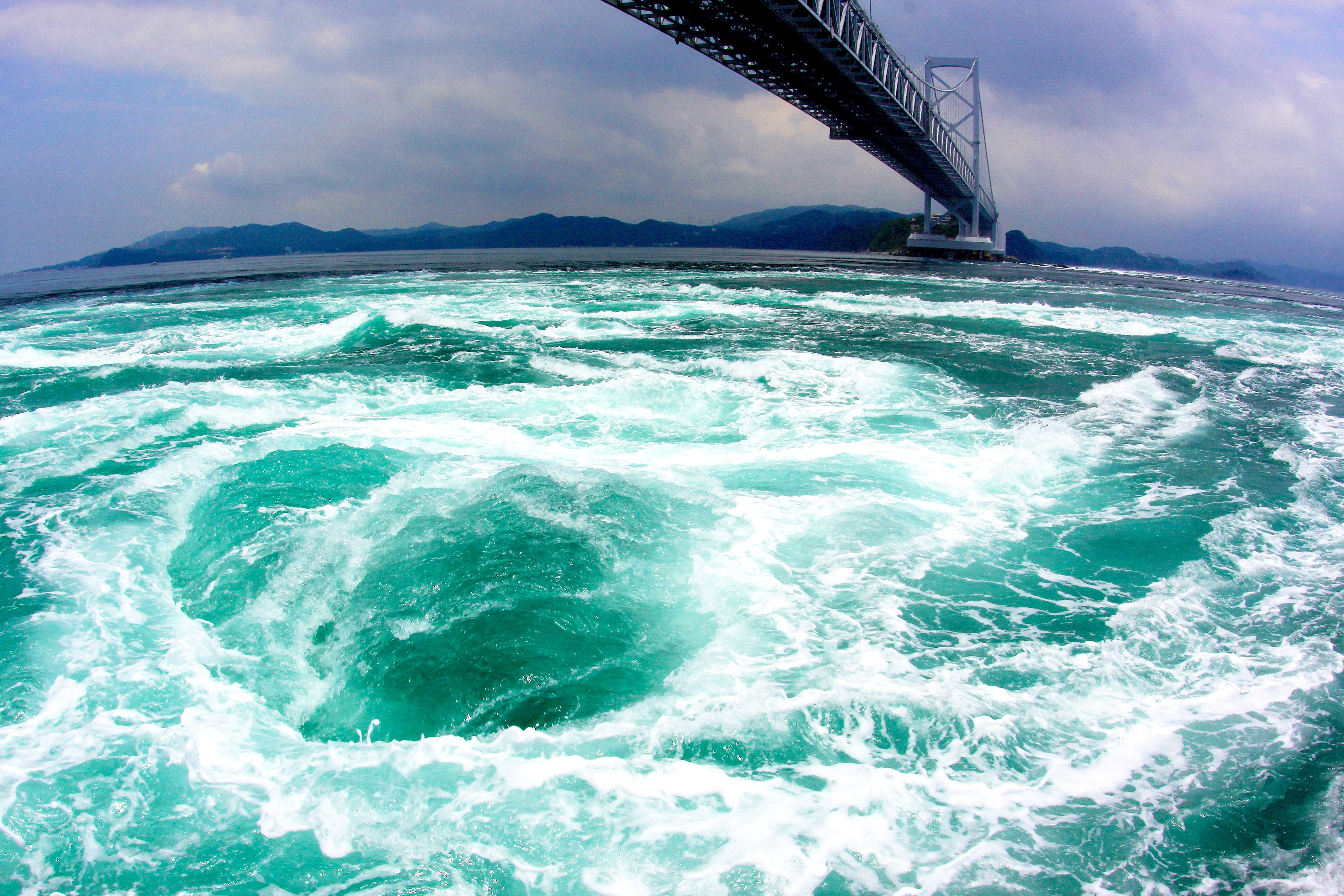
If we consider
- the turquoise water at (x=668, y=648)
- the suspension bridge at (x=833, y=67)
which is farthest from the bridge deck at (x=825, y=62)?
the turquoise water at (x=668, y=648)

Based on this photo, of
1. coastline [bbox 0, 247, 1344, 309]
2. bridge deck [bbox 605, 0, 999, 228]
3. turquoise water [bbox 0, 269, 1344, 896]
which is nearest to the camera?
turquoise water [bbox 0, 269, 1344, 896]

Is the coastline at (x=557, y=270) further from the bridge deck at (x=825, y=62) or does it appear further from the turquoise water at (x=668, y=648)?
the turquoise water at (x=668, y=648)

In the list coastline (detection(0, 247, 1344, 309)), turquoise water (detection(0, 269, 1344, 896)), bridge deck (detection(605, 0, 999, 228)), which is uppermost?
bridge deck (detection(605, 0, 999, 228))

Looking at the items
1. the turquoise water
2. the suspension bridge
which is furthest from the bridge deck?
the turquoise water

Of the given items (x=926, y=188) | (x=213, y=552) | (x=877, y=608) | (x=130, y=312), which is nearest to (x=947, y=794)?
(x=877, y=608)

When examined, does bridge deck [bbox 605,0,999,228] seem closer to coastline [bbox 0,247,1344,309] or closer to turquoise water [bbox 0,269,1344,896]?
coastline [bbox 0,247,1344,309]

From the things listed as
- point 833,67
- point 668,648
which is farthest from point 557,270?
point 668,648
